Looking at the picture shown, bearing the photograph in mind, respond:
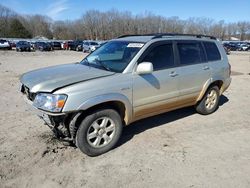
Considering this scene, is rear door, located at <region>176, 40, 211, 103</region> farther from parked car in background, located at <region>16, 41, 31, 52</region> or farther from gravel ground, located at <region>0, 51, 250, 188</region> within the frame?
parked car in background, located at <region>16, 41, 31, 52</region>

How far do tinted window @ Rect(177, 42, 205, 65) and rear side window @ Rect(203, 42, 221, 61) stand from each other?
9.3 inches

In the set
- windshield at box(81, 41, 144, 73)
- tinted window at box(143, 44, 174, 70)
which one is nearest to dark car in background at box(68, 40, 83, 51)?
windshield at box(81, 41, 144, 73)

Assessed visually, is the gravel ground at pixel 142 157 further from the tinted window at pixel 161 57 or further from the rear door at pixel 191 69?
the tinted window at pixel 161 57

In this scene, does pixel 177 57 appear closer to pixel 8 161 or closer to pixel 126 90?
pixel 126 90

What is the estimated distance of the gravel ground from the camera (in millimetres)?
3559

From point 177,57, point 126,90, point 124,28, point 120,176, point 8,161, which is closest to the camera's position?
point 120,176

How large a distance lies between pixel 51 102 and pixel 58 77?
0.58 m

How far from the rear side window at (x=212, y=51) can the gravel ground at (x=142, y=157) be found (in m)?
1.43

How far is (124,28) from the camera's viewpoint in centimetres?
9912

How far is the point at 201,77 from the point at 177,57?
0.88m

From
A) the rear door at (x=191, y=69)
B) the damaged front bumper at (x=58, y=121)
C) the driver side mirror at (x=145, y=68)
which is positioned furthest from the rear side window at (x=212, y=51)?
the damaged front bumper at (x=58, y=121)

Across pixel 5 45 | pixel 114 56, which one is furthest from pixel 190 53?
pixel 5 45

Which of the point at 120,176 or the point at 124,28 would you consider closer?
the point at 120,176

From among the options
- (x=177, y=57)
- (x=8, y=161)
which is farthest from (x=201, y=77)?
(x=8, y=161)
